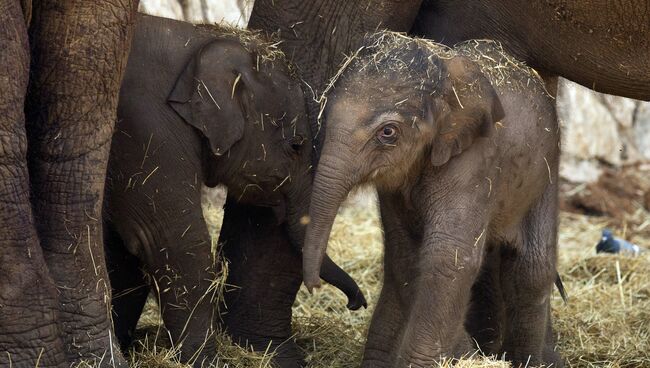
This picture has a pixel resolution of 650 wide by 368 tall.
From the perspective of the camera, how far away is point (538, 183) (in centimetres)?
541

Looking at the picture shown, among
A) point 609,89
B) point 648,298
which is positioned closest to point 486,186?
point 609,89

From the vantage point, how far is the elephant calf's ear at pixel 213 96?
18.3 ft

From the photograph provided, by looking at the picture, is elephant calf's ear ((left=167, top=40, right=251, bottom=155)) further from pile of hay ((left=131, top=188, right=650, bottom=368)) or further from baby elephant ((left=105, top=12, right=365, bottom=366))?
pile of hay ((left=131, top=188, right=650, bottom=368))

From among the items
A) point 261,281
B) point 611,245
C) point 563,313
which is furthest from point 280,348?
point 611,245

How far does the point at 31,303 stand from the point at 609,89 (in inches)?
100

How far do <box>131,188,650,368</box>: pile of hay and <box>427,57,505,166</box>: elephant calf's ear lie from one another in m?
0.79

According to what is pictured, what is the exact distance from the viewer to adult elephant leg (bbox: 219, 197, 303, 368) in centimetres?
609

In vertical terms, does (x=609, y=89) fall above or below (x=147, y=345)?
above

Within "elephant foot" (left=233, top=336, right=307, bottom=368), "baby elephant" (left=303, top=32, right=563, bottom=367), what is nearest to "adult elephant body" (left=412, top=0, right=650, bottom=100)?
"baby elephant" (left=303, top=32, right=563, bottom=367)

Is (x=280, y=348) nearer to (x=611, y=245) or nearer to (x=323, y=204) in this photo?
(x=323, y=204)

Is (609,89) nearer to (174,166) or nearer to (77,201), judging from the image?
(174,166)

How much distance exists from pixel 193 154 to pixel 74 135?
82 cm

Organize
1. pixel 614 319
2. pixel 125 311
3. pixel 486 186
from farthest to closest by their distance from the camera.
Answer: pixel 614 319, pixel 125 311, pixel 486 186

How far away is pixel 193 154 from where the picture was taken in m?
5.61
